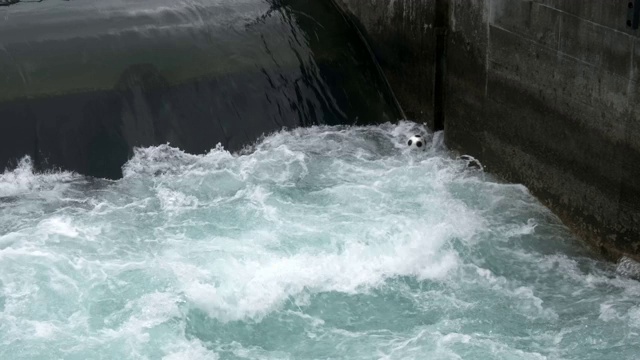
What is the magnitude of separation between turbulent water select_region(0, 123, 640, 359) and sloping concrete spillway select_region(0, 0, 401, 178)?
40cm

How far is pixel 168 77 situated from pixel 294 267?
3.98 meters

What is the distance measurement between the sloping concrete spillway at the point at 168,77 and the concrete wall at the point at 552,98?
120 centimetres

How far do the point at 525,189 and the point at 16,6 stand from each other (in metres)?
7.18

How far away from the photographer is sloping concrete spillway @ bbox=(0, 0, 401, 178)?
11.5 metres

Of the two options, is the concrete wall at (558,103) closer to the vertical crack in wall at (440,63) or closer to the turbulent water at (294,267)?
the vertical crack in wall at (440,63)

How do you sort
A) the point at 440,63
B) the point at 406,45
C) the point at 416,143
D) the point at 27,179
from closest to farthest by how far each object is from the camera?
the point at 27,179
the point at 416,143
the point at 440,63
the point at 406,45

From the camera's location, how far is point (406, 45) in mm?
12977

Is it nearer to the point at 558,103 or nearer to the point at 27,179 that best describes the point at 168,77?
the point at 27,179

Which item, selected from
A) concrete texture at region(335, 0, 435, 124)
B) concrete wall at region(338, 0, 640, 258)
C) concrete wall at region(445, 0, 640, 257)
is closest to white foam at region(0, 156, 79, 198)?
concrete texture at region(335, 0, 435, 124)

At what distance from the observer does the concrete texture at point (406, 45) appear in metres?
12.6

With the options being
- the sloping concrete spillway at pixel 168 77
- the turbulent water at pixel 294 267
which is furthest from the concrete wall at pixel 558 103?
the sloping concrete spillway at pixel 168 77

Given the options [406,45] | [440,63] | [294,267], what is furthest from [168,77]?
[294,267]

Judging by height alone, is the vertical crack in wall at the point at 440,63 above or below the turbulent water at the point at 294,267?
above

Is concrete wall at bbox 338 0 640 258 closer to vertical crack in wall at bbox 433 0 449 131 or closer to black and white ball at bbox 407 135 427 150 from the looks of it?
vertical crack in wall at bbox 433 0 449 131
